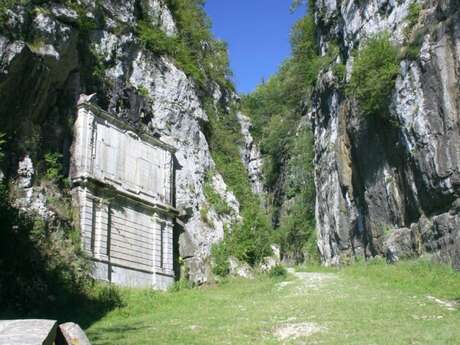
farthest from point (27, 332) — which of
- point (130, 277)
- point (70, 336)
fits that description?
point (130, 277)

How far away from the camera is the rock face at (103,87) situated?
22578mm

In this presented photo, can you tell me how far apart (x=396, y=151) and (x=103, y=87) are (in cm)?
1524

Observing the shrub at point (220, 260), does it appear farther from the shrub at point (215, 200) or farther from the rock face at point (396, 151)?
the rock face at point (396, 151)

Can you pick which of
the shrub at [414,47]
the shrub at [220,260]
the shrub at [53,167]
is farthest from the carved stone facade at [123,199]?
the shrub at [414,47]

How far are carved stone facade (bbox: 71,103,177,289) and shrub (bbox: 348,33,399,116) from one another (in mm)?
11300

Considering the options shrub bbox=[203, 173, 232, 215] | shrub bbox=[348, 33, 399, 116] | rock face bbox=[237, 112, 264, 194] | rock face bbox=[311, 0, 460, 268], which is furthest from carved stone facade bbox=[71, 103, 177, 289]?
rock face bbox=[237, 112, 264, 194]

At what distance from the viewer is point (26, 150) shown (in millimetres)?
23156

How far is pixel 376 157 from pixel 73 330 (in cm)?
2303

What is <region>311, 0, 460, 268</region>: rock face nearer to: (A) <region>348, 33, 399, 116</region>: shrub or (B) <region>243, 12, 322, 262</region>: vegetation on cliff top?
(A) <region>348, 33, 399, 116</region>: shrub

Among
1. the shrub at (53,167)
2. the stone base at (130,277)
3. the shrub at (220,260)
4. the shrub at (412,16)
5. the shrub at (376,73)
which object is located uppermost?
the shrub at (412,16)

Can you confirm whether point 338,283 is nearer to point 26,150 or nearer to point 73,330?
point 26,150

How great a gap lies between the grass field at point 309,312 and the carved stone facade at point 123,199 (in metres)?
2.70

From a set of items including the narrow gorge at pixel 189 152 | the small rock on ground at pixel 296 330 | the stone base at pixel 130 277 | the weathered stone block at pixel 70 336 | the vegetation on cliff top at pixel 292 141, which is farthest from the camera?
the vegetation on cliff top at pixel 292 141

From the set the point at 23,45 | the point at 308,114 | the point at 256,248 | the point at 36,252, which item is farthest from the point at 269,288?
the point at 308,114
